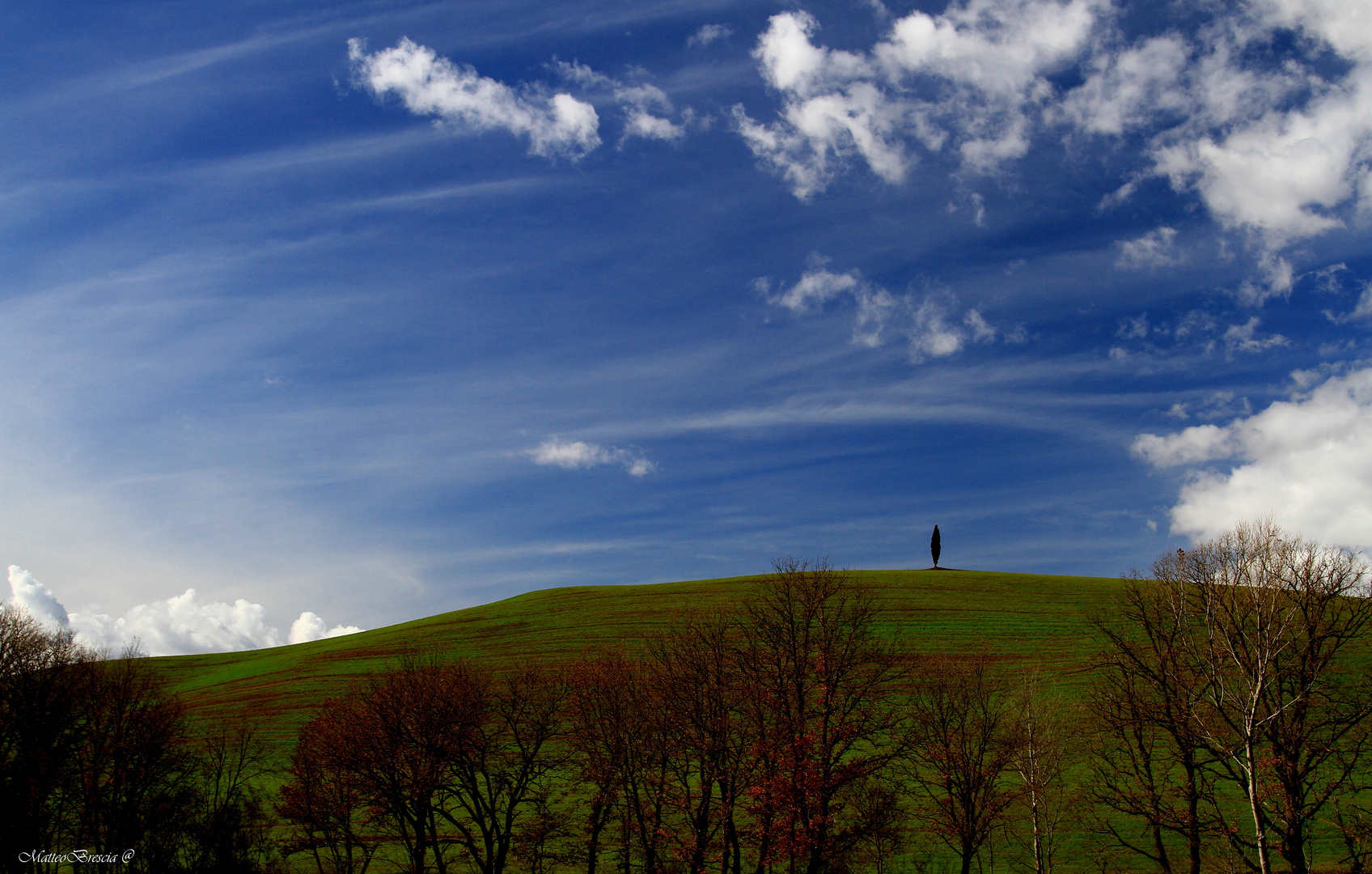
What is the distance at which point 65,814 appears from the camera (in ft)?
161

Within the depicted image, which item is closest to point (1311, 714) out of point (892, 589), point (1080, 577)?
point (892, 589)

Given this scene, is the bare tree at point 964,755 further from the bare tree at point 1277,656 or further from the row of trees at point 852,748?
the bare tree at point 1277,656

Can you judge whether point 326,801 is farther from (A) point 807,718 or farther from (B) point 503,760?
(A) point 807,718

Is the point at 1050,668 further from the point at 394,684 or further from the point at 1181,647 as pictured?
the point at 394,684

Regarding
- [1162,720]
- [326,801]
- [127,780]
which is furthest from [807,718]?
[127,780]

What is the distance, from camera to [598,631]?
295 feet

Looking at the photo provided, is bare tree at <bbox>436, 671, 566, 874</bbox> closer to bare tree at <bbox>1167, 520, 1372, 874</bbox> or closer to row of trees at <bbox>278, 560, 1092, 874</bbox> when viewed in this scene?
row of trees at <bbox>278, 560, 1092, 874</bbox>

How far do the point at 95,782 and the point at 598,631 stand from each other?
50108 mm

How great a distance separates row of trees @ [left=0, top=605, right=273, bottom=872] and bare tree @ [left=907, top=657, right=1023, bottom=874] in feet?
137

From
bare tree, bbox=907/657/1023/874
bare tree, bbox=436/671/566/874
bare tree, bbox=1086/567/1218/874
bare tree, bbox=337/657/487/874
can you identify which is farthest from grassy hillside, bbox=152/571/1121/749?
bare tree, bbox=337/657/487/874

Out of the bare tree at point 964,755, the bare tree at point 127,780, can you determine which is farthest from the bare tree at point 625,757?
the bare tree at point 127,780

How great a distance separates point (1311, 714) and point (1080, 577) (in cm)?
6210

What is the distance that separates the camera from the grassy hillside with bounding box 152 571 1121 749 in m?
79.5

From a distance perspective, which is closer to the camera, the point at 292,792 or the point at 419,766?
the point at 419,766
